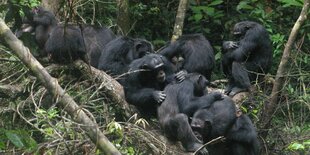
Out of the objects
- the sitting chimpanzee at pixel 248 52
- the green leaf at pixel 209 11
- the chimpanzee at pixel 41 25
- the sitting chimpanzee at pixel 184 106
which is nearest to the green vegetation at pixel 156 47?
the green leaf at pixel 209 11

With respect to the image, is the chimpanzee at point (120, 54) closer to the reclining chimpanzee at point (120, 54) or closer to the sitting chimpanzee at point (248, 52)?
the reclining chimpanzee at point (120, 54)

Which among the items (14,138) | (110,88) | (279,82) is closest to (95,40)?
(110,88)

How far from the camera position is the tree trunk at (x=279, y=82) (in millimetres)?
7348

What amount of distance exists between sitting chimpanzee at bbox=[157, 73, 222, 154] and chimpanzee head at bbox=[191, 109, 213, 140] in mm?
107

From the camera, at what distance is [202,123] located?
7207mm

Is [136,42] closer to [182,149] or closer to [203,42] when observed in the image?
[203,42]

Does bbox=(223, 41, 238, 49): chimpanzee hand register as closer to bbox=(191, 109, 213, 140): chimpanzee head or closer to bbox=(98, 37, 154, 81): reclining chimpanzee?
bbox=(98, 37, 154, 81): reclining chimpanzee

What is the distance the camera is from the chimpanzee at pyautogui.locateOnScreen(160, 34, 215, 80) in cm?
873

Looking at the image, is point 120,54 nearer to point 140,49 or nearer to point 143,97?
point 140,49

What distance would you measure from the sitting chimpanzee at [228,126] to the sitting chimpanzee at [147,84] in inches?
24.6

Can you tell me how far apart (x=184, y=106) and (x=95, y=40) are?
9.17 ft

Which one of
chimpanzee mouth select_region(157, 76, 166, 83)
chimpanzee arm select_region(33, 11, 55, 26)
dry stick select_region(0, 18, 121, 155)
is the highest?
dry stick select_region(0, 18, 121, 155)

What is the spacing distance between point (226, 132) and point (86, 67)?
202 cm

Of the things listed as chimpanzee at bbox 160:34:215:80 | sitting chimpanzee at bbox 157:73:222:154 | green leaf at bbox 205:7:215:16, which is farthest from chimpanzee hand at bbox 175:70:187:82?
green leaf at bbox 205:7:215:16
